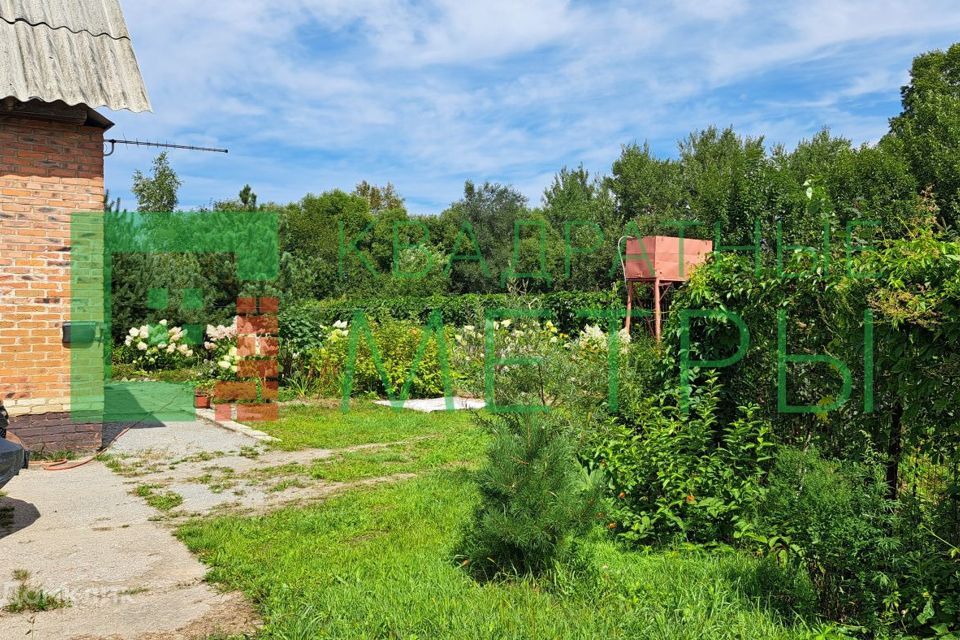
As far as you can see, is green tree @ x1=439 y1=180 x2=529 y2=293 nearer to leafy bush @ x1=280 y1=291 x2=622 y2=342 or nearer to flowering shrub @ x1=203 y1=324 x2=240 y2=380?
leafy bush @ x1=280 y1=291 x2=622 y2=342

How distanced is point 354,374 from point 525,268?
76.4 feet

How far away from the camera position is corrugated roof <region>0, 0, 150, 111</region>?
267 inches

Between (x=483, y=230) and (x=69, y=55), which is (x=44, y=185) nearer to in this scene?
(x=69, y=55)

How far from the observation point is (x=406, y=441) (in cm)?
840

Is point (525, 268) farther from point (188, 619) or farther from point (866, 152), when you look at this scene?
point (188, 619)

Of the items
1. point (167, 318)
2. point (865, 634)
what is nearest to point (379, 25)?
point (865, 634)

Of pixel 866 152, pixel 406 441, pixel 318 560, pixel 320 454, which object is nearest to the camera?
pixel 318 560

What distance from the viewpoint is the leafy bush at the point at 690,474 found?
4281 mm

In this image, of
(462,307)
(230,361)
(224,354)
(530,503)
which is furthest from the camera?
(462,307)

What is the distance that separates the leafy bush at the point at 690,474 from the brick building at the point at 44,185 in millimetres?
5713

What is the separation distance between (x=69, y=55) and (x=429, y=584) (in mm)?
6726

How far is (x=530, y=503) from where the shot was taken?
3666mm

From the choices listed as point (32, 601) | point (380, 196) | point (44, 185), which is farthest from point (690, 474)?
point (380, 196)

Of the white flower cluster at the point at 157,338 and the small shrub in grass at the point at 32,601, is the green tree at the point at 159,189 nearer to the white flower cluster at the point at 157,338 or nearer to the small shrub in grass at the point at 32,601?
the white flower cluster at the point at 157,338
